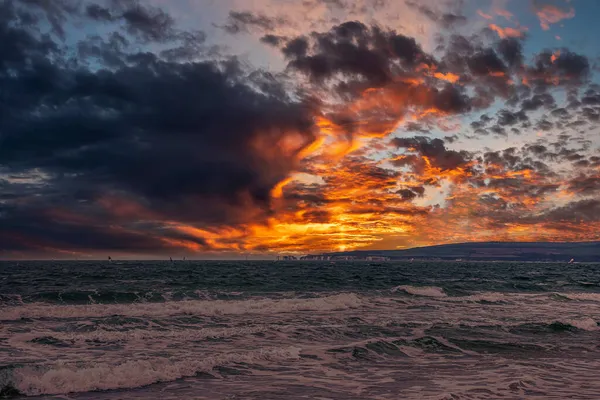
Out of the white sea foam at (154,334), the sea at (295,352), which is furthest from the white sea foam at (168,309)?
the white sea foam at (154,334)

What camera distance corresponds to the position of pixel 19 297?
36031 mm

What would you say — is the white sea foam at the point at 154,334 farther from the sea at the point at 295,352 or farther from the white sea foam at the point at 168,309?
the white sea foam at the point at 168,309

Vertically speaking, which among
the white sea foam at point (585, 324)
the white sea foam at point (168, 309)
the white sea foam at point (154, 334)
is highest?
the white sea foam at point (168, 309)

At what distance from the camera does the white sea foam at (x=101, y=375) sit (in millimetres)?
11742

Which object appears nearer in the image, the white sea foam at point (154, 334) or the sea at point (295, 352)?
the sea at point (295, 352)

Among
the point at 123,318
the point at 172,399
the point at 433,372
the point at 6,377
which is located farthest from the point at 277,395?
the point at 123,318

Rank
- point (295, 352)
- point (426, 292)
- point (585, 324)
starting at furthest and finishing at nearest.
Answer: point (426, 292)
point (585, 324)
point (295, 352)

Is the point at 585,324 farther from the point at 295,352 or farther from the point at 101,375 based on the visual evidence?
the point at 101,375

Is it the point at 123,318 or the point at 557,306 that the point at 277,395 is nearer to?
the point at 123,318

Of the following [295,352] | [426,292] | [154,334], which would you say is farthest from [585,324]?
[154,334]

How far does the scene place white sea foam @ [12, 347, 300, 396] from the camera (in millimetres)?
11742

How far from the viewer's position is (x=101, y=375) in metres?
12.4

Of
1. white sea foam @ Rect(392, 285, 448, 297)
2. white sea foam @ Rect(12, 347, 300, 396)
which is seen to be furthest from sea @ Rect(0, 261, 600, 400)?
white sea foam @ Rect(392, 285, 448, 297)

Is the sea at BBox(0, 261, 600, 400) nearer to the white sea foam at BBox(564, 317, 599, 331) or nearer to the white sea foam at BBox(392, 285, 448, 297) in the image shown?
the white sea foam at BBox(564, 317, 599, 331)
